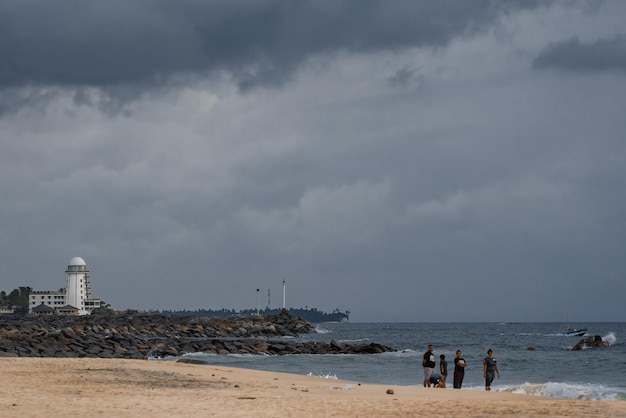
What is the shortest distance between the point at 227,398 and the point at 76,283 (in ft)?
504

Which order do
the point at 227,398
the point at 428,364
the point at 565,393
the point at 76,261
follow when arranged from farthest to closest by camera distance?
the point at 76,261 → the point at 428,364 → the point at 565,393 → the point at 227,398

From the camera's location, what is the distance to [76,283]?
169375mm

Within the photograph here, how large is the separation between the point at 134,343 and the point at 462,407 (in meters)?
41.0

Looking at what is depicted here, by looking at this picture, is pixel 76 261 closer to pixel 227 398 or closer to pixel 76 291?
pixel 76 291

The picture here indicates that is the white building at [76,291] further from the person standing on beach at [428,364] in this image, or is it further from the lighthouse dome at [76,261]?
the person standing on beach at [428,364]

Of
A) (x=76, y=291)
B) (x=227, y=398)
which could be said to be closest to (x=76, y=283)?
(x=76, y=291)

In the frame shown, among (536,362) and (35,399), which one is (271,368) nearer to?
(536,362)

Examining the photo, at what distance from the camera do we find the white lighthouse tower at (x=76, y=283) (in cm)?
16738

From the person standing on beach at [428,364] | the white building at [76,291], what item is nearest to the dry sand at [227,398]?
the person standing on beach at [428,364]

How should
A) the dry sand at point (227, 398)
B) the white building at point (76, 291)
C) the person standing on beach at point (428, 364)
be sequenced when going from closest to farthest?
1. the dry sand at point (227, 398)
2. the person standing on beach at point (428, 364)
3. the white building at point (76, 291)

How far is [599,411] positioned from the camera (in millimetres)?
20031

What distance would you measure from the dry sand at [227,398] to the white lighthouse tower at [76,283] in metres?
140

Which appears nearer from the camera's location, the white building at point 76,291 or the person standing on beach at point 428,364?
the person standing on beach at point 428,364

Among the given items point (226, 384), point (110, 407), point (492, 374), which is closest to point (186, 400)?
point (110, 407)
